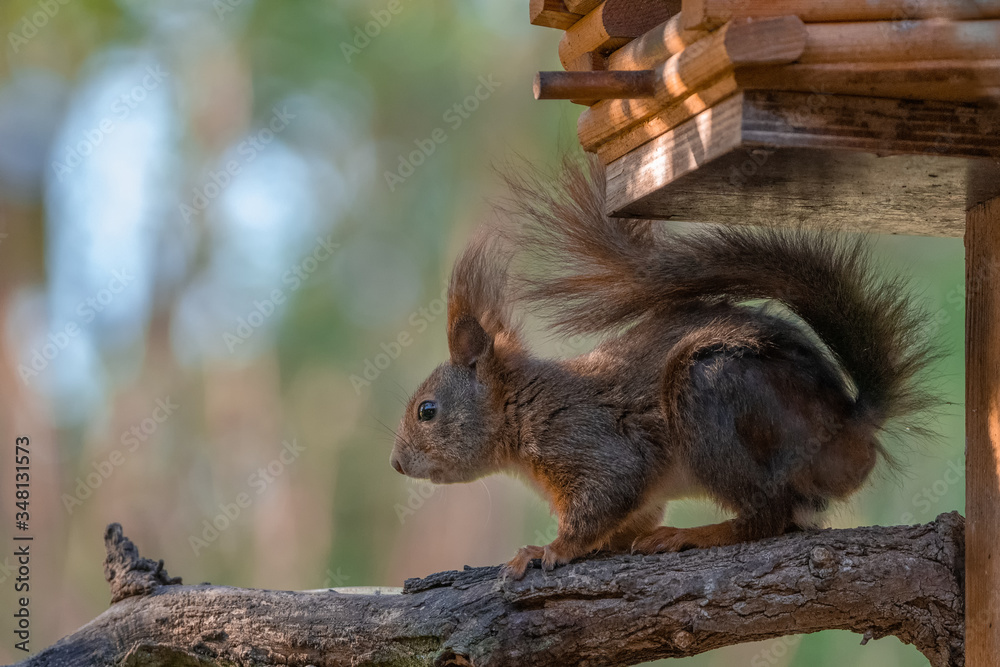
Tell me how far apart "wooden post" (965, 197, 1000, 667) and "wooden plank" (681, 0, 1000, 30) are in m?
0.56

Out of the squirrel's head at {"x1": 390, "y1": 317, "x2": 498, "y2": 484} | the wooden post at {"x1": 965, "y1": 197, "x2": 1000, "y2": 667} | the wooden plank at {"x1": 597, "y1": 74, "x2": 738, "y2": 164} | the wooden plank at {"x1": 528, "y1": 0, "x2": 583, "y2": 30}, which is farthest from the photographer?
the squirrel's head at {"x1": 390, "y1": 317, "x2": 498, "y2": 484}

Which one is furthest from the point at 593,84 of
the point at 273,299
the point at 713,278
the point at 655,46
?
the point at 273,299

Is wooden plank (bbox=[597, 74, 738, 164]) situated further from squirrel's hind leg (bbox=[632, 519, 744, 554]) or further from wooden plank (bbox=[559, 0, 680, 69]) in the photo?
squirrel's hind leg (bbox=[632, 519, 744, 554])

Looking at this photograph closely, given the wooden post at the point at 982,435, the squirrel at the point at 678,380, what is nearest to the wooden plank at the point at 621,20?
the squirrel at the point at 678,380

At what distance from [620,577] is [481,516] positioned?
4.26m

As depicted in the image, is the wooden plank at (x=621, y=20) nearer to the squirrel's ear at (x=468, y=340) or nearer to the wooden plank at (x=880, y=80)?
the wooden plank at (x=880, y=80)

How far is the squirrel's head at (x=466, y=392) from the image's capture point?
2410mm

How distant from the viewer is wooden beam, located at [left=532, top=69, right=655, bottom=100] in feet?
5.20

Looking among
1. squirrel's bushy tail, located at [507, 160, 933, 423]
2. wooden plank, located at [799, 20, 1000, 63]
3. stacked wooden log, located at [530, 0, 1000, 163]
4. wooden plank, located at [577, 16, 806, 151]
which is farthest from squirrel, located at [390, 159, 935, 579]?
wooden plank, located at [799, 20, 1000, 63]

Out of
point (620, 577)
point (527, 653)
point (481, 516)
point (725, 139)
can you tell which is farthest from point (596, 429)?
point (481, 516)

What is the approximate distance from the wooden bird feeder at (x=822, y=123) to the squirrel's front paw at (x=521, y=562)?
2.42 feet

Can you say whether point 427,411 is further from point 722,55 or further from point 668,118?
point 722,55

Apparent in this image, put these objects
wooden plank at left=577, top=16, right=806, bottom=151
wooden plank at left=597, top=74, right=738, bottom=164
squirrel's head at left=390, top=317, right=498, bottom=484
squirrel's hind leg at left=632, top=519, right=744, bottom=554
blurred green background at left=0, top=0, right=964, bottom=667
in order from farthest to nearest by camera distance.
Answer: blurred green background at left=0, top=0, right=964, bottom=667, squirrel's head at left=390, top=317, right=498, bottom=484, squirrel's hind leg at left=632, top=519, right=744, bottom=554, wooden plank at left=597, top=74, right=738, bottom=164, wooden plank at left=577, top=16, right=806, bottom=151

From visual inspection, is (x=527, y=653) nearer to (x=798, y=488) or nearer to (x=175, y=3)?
(x=798, y=488)
